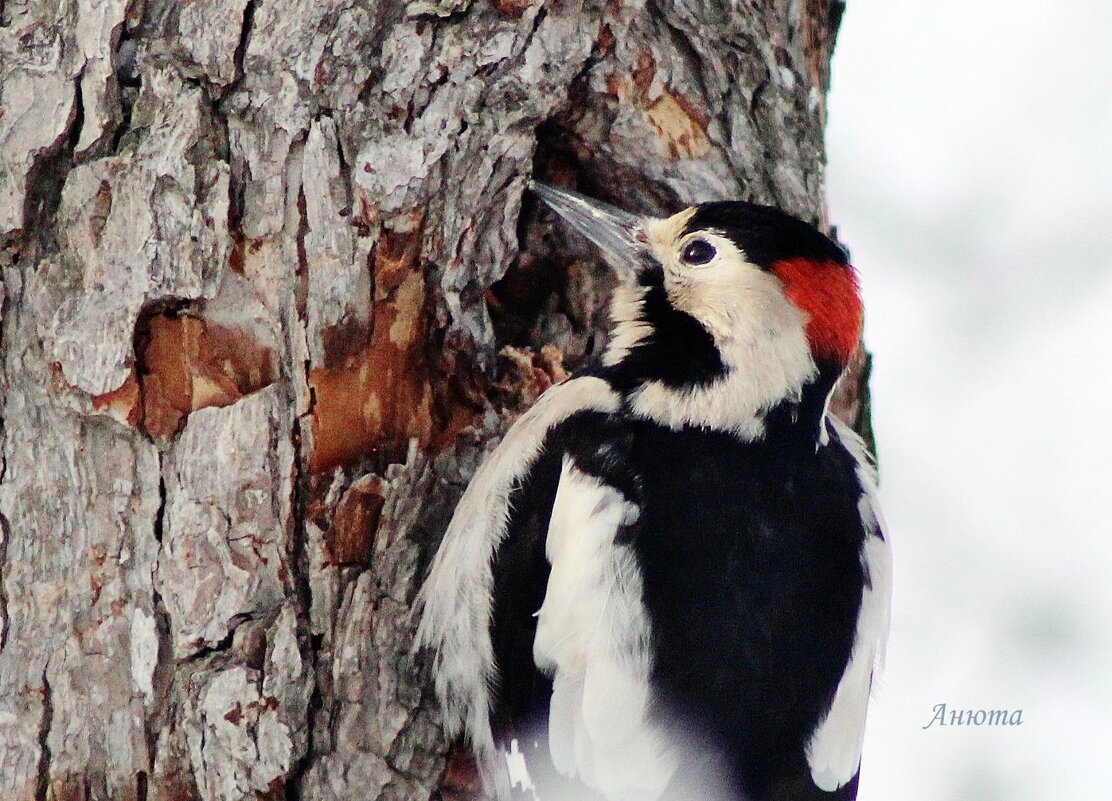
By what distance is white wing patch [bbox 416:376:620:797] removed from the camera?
2076 millimetres

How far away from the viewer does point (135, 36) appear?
6.47 ft

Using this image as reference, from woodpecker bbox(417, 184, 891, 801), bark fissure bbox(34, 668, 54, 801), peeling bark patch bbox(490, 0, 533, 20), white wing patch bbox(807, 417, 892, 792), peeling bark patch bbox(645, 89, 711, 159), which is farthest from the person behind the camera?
peeling bark patch bbox(645, 89, 711, 159)

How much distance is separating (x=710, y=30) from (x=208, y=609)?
4.61 feet

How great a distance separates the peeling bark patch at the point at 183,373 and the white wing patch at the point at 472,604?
0.41m

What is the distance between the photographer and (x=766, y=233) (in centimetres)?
215

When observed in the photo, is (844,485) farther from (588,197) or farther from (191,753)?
(191,753)

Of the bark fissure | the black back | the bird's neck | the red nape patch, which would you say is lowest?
the bark fissure

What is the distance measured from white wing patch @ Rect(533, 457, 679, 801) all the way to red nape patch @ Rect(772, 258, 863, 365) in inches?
19.1

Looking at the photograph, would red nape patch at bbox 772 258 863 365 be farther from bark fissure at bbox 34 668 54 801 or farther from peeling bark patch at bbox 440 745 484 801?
bark fissure at bbox 34 668 54 801

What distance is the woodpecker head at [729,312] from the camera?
217 centimetres

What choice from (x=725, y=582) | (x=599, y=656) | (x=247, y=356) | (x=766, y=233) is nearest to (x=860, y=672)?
(x=725, y=582)

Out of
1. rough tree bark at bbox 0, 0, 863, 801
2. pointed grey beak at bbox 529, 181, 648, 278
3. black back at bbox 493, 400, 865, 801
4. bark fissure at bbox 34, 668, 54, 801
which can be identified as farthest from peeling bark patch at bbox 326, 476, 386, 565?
pointed grey beak at bbox 529, 181, 648, 278

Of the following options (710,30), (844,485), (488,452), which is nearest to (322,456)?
(488,452)

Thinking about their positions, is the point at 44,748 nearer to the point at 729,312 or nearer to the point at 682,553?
the point at 682,553
